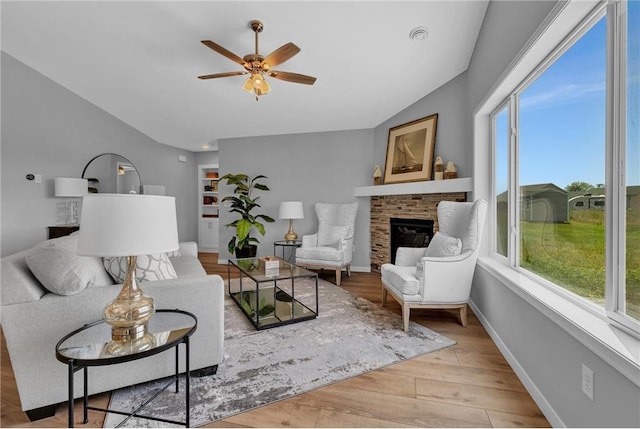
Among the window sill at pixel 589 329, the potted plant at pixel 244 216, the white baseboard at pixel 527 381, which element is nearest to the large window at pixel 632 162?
the window sill at pixel 589 329

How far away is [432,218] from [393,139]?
1.40 m

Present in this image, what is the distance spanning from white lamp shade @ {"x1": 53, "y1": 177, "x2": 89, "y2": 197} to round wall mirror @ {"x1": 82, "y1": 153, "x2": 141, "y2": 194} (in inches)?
15.8

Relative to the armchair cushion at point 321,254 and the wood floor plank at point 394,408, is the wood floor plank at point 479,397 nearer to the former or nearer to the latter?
the wood floor plank at point 394,408

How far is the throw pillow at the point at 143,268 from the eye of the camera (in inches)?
69.6

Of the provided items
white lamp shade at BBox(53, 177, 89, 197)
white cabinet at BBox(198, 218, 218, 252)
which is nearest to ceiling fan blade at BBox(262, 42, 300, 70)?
white lamp shade at BBox(53, 177, 89, 197)

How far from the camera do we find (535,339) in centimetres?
165

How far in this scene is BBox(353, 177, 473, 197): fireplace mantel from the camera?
3.13m

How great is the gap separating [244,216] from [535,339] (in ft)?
13.8

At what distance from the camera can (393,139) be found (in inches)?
173

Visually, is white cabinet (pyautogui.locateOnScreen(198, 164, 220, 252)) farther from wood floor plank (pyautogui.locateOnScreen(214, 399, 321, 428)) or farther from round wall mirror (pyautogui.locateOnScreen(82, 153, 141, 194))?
wood floor plank (pyautogui.locateOnScreen(214, 399, 321, 428))

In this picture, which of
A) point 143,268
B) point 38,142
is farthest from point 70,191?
point 143,268

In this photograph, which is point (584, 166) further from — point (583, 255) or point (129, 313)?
point (129, 313)

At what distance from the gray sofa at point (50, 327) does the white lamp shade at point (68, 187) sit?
3.05m

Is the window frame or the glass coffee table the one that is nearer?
the window frame
